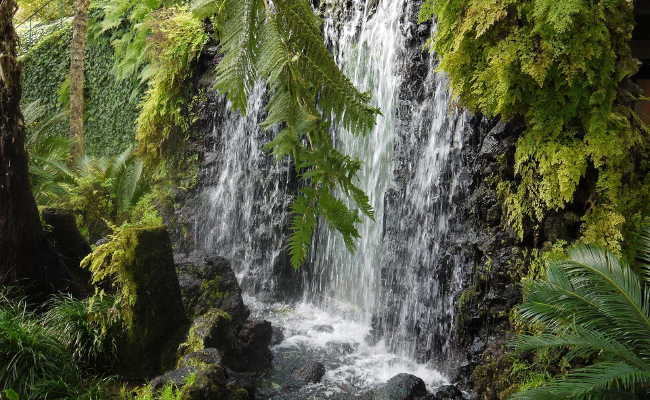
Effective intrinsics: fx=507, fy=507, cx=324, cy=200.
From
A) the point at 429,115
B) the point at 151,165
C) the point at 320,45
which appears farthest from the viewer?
A: the point at 151,165

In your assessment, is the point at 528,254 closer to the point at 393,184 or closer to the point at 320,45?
the point at 393,184

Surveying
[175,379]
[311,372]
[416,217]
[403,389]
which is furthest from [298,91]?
[416,217]

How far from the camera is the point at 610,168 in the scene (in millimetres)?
4086

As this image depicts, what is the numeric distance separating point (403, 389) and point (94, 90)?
12509 mm

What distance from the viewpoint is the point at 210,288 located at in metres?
6.39

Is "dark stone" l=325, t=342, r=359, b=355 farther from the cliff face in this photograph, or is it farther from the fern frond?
the fern frond

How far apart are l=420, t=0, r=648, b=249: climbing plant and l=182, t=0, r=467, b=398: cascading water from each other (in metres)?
0.91

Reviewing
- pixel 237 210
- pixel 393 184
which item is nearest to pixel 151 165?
pixel 237 210

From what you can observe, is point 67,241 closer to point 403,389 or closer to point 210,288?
point 210,288

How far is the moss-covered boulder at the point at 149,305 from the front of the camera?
5.16 m

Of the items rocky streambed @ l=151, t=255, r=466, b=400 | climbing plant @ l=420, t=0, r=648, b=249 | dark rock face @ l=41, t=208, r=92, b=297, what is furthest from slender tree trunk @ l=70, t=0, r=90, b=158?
climbing plant @ l=420, t=0, r=648, b=249

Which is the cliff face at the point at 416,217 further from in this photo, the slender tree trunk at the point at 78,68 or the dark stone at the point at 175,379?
the dark stone at the point at 175,379

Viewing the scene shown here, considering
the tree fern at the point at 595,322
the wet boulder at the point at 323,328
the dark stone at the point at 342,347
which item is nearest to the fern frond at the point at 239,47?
the tree fern at the point at 595,322

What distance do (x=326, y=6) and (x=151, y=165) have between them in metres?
5.02
